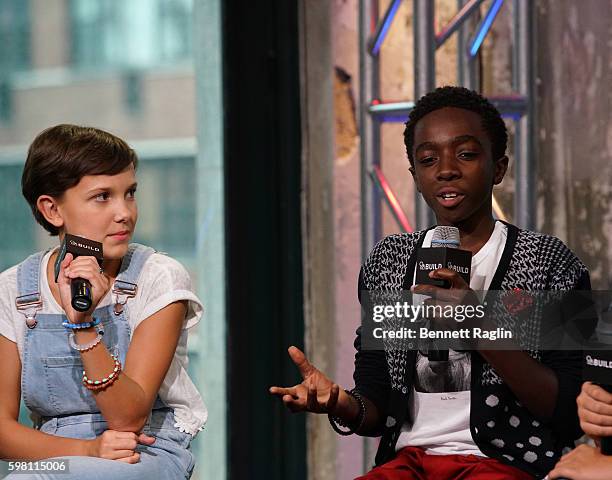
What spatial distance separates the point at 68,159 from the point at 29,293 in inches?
11.9

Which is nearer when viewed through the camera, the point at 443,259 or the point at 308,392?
the point at 443,259

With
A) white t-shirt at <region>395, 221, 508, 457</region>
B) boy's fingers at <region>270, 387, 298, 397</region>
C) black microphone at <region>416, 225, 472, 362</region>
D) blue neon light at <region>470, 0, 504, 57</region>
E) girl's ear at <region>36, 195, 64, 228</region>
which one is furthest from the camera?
blue neon light at <region>470, 0, 504, 57</region>

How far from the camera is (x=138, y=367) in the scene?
6.40ft

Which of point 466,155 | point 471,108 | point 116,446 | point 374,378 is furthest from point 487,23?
point 116,446

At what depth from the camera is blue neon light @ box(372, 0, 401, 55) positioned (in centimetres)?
310

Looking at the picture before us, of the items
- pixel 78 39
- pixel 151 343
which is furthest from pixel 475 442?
pixel 78 39

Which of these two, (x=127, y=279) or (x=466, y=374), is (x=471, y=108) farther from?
(x=127, y=279)

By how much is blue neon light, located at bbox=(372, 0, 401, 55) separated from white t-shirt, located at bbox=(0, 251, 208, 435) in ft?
4.28

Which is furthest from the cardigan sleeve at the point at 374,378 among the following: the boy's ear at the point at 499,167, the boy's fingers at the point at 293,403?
the boy's ear at the point at 499,167

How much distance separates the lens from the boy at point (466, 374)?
6.32ft

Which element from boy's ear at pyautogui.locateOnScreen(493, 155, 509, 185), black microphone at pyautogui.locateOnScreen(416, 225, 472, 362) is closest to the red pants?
black microphone at pyautogui.locateOnScreen(416, 225, 472, 362)

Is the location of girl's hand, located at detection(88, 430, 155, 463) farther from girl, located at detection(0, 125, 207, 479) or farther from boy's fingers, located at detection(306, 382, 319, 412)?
boy's fingers, located at detection(306, 382, 319, 412)

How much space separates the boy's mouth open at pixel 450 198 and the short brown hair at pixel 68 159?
0.69m

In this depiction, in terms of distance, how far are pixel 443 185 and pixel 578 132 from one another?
4.13 ft
